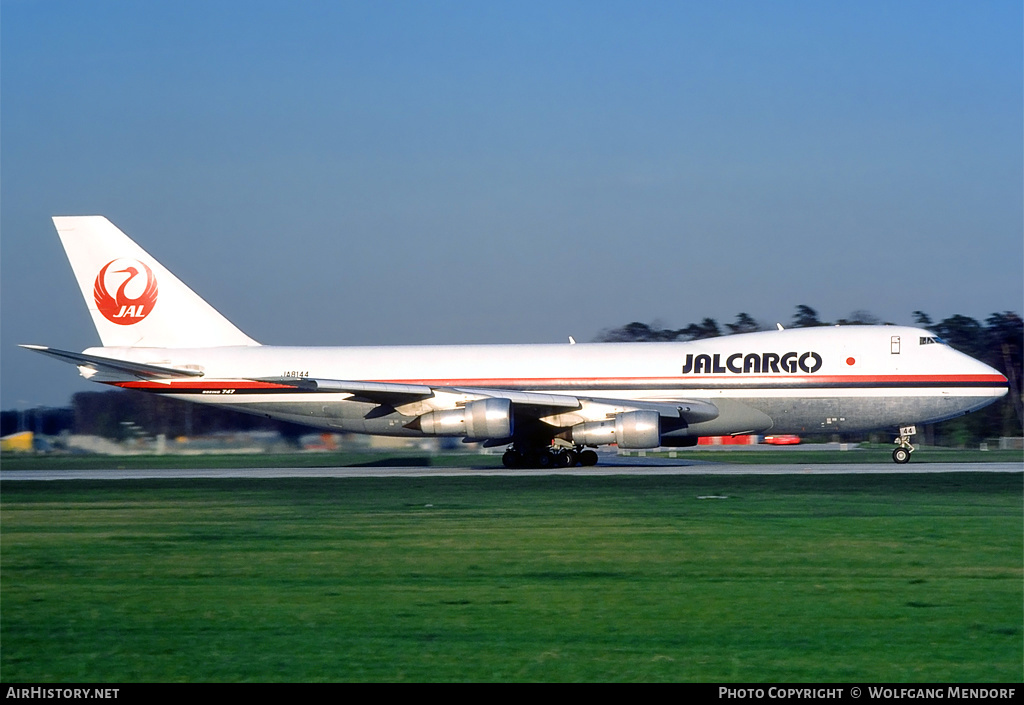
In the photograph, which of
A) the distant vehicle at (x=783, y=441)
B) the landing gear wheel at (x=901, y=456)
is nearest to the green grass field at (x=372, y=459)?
the landing gear wheel at (x=901, y=456)

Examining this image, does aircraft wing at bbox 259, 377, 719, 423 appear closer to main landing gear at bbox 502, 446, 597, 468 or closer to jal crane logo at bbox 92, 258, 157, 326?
main landing gear at bbox 502, 446, 597, 468

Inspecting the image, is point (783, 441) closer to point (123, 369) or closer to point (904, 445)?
point (904, 445)

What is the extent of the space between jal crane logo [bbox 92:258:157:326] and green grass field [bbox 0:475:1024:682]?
14.8 meters

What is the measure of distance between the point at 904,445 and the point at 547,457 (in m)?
10.6

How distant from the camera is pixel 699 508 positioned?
18.2 metres

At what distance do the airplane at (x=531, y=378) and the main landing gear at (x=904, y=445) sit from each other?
0.05m

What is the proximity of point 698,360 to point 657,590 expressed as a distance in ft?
67.4

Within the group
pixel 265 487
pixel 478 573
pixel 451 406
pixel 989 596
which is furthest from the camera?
pixel 451 406

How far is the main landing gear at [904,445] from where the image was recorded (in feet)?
101

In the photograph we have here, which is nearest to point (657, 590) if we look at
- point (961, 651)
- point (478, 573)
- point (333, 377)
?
point (478, 573)

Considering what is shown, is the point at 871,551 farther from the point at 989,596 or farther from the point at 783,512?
the point at 783,512

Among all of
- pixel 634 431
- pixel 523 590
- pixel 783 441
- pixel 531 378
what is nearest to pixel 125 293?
pixel 531 378

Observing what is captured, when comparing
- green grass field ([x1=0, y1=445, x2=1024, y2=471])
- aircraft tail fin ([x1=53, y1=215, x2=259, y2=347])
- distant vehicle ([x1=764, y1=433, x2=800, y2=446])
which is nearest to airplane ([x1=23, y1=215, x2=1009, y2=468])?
aircraft tail fin ([x1=53, y1=215, x2=259, y2=347])

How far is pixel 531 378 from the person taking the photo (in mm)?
31484
